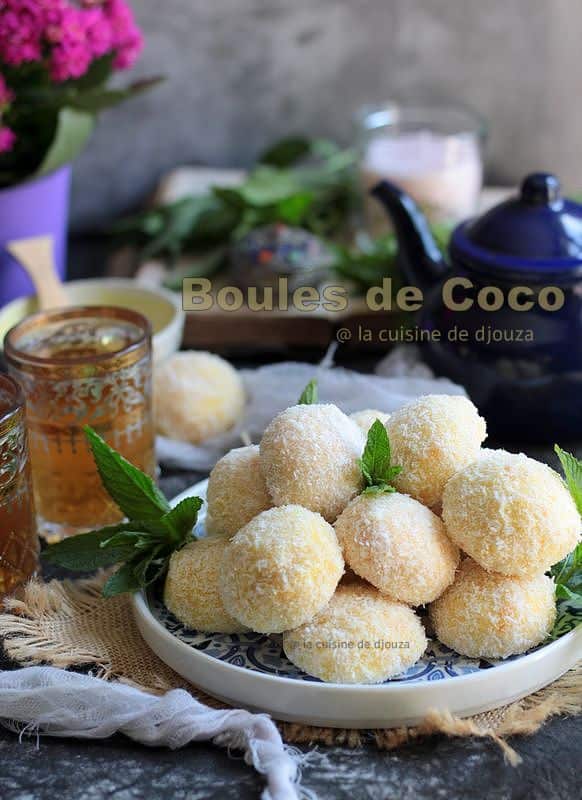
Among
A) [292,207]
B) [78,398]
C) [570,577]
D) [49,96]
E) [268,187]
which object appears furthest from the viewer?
[268,187]

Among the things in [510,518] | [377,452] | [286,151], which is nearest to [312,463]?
[377,452]

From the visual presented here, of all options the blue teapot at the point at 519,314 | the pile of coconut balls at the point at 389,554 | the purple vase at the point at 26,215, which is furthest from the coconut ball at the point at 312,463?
the purple vase at the point at 26,215

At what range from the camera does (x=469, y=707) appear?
29.0 inches

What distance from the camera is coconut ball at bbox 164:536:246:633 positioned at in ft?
2.59

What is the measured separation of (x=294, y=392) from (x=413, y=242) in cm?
23

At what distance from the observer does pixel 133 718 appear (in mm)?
739

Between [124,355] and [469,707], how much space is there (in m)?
0.47

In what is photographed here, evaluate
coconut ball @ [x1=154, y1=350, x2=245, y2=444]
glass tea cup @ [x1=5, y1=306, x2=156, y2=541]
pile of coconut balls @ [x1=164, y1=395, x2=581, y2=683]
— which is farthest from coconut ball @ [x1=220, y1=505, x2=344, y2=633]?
coconut ball @ [x1=154, y1=350, x2=245, y2=444]

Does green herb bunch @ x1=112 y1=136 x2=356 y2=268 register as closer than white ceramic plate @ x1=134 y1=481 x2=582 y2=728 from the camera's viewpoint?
No

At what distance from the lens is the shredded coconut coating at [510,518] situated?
0.74 metres

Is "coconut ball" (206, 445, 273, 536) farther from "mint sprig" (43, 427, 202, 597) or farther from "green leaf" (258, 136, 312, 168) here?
"green leaf" (258, 136, 312, 168)

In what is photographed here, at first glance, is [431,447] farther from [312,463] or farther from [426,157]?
[426,157]

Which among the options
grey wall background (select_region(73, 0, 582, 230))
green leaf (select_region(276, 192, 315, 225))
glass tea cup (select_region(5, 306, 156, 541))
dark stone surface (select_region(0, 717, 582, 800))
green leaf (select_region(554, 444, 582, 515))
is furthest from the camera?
grey wall background (select_region(73, 0, 582, 230))

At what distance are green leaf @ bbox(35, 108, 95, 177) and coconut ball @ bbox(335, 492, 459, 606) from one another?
0.84 meters
